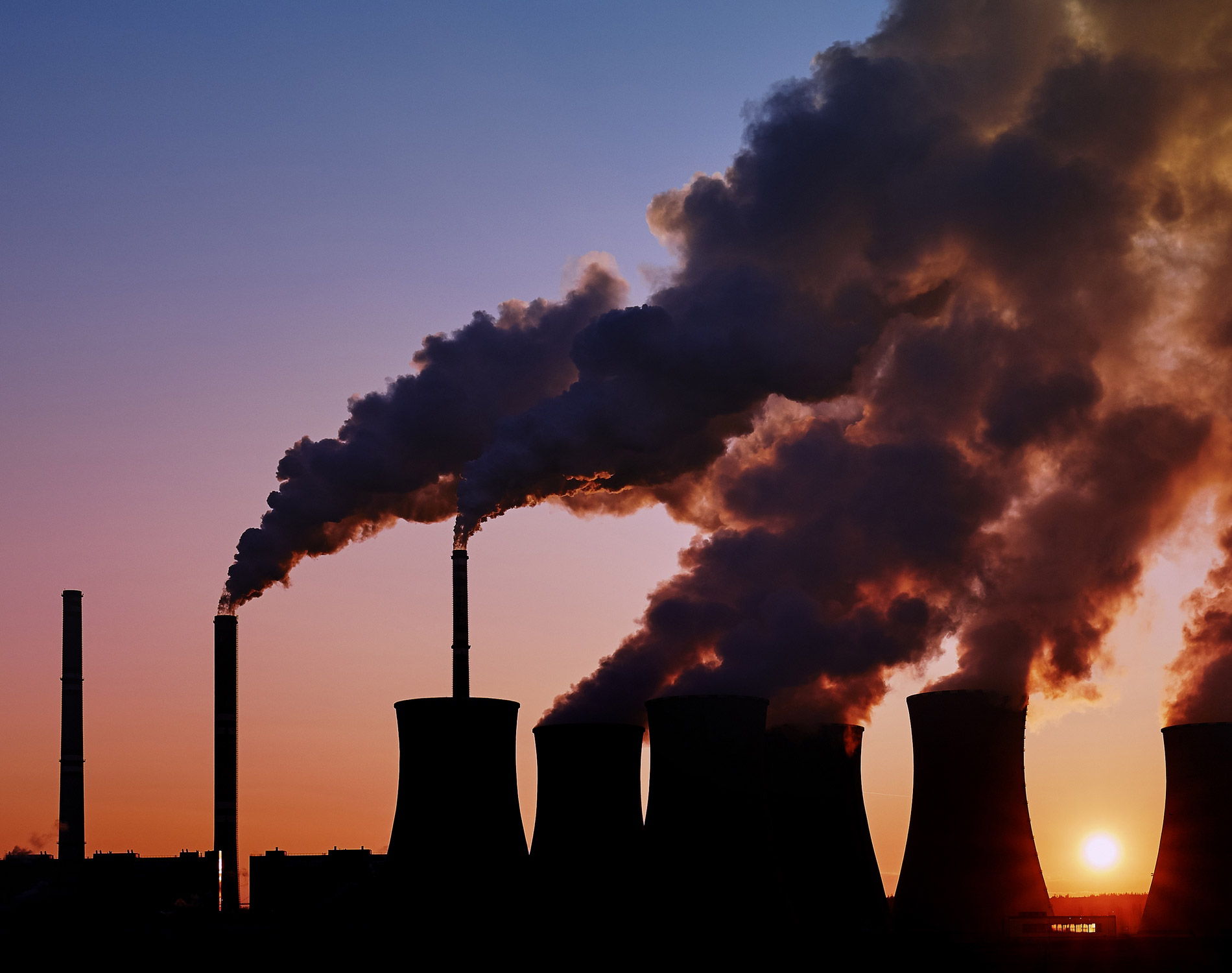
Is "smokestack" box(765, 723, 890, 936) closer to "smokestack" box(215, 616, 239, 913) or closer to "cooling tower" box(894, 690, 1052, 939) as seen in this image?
"cooling tower" box(894, 690, 1052, 939)

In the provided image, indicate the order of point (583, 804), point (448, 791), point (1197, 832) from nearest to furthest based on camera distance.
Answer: point (448, 791) < point (583, 804) < point (1197, 832)

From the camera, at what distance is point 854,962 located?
86.6ft

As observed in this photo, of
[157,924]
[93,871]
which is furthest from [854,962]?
[93,871]

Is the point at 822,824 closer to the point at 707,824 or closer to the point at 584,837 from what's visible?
the point at 707,824

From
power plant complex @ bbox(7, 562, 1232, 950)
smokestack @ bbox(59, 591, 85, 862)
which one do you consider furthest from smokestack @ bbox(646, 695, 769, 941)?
smokestack @ bbox(59, 591, 85, 862)

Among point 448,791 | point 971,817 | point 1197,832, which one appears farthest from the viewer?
point 1197,832

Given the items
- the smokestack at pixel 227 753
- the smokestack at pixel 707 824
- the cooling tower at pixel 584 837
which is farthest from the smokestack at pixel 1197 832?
the smokestack at pixel 227 753

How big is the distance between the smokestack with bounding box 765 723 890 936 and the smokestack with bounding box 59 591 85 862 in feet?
48.2

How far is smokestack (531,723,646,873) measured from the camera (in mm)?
25594

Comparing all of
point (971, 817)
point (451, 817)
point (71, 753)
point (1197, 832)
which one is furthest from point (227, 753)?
point (1197, 832)

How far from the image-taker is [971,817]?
93.6 ft

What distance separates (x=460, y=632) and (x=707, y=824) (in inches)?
275

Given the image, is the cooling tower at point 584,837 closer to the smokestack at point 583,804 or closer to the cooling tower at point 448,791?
the smokestack at point 583,804

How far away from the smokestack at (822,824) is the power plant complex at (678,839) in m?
0.04
